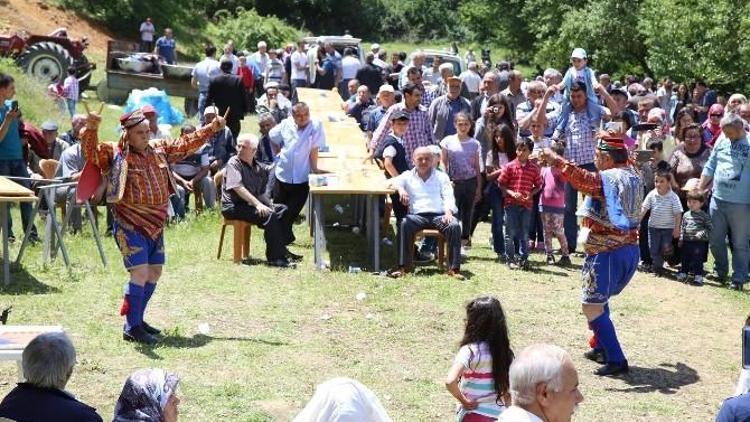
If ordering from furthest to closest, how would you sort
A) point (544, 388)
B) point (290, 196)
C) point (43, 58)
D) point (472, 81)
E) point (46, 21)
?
point (46, 21)
point (43, 58)
point (472, 81)
point (290, 196)
point (544, 388)

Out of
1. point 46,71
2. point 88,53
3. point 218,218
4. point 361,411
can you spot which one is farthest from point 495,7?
point 361,411

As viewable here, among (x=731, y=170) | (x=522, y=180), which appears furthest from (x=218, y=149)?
(x=731, y=170)

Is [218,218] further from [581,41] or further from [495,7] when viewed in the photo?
[495,7]

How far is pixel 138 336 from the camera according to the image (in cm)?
811

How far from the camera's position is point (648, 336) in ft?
30.2

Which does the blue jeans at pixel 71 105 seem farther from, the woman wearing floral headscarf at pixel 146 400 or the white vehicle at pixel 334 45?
the woman wearing floral headscarf at pixel 146 400

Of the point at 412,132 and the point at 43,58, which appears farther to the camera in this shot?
the point at 43,58

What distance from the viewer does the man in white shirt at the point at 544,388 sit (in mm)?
3850

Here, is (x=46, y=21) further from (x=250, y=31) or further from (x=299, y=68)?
(x=299, y=68)

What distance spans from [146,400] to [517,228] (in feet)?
24.0

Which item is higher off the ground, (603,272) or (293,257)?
(603,272)

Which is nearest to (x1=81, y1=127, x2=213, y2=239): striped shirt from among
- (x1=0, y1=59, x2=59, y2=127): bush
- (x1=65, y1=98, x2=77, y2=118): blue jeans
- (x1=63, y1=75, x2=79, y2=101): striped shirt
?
(x1=0, y1=59, x2=59, y2=127): bush

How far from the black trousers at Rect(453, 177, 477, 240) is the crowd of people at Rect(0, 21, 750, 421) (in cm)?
2

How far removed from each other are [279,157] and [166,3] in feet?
106
